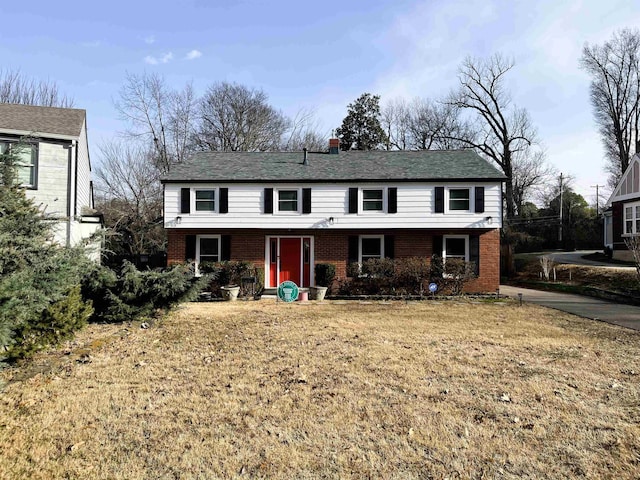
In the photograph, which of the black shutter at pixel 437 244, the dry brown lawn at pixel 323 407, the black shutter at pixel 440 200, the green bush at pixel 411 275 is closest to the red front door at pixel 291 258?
the green bush at pixel 411 275

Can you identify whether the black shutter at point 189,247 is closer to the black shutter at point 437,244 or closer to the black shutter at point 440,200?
the black shutter at point 437,244

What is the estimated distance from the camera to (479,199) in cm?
1592

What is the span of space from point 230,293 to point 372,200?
6617 mm

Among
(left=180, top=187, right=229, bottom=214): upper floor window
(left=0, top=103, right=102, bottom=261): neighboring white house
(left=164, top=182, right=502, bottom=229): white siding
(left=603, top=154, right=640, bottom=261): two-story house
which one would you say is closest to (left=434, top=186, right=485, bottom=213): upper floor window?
(left=164, top=182, right=502, bottom=229): white siding

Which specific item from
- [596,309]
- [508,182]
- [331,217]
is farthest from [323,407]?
[508,182]

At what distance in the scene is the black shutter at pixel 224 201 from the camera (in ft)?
53.3

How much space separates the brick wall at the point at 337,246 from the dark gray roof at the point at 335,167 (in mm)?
2139

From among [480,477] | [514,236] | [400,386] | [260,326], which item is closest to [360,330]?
[260,326]

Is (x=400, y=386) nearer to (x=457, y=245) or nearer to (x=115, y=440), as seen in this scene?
(x=115, y=440)

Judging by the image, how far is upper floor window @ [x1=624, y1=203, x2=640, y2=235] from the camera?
23.7 metres

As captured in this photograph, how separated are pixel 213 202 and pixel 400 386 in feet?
42.4

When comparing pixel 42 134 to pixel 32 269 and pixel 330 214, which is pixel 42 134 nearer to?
pixel 32 269

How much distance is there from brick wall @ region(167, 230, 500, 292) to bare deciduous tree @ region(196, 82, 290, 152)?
17324 mm

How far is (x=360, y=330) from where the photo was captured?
863 cm
